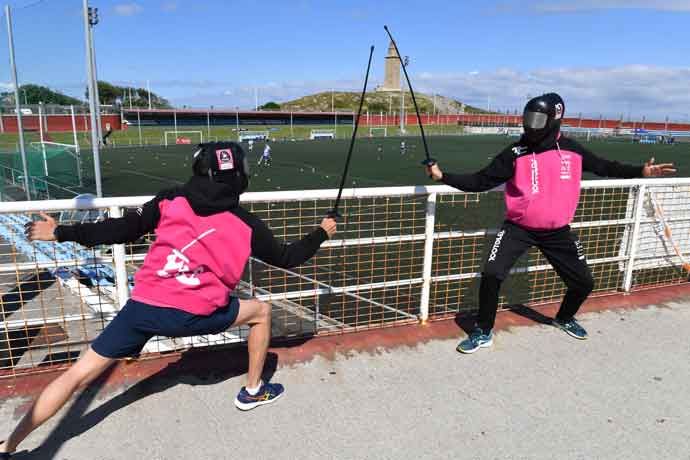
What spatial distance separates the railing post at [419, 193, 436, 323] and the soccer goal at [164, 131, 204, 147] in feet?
165

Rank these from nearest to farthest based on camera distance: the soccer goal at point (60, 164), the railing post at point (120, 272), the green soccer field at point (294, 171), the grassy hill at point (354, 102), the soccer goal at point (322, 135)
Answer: the railing post at point (120, 272)
the soccer goal at point (60, 164)
the green soccer field at point (294, 171)
the soccer goal at point (322, 135)
the grassy hill at point (354, 102)

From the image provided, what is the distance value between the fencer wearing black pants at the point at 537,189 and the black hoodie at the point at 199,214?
4.52ft

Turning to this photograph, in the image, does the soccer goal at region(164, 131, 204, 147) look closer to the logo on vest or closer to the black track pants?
the black track pants

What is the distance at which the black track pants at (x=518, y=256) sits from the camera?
372cm

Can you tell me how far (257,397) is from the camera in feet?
9.80

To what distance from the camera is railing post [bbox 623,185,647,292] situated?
479 centimetres

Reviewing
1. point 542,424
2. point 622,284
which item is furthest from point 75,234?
point 622,284

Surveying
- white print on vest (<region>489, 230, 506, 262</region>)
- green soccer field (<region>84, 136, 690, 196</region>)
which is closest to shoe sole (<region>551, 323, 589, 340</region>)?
white print on vest (<region>489, 230, 506, 262</region>)

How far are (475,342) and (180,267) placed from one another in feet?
7.33

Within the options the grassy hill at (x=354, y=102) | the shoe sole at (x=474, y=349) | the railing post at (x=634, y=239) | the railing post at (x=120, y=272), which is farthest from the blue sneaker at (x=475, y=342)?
the grassy hill at (x=354, y=102)

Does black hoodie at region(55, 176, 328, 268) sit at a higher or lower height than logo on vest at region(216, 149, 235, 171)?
lower

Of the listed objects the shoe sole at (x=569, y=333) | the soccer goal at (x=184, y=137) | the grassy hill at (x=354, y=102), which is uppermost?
the grassy hill at (x=354, y=102)

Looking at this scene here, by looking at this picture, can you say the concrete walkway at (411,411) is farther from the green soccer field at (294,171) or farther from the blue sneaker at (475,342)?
the green soccer field at (294,171)

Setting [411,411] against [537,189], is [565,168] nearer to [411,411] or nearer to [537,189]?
[537,189]
